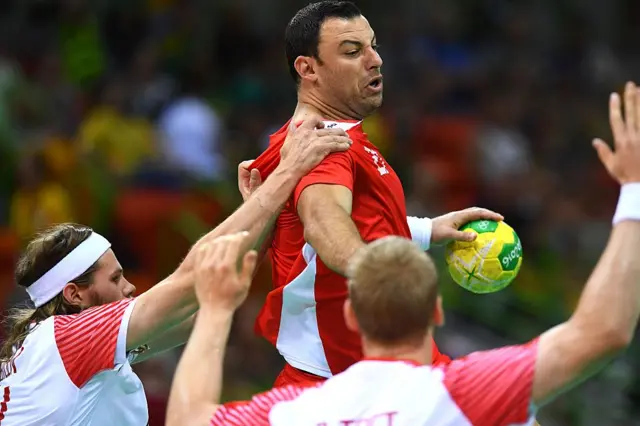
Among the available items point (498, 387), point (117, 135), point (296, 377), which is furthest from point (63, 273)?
point (117, 135)

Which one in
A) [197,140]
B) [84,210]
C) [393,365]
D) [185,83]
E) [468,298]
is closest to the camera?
[393,365]

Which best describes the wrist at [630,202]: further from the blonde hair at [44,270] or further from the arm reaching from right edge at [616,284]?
the blonde hair at [44,270]

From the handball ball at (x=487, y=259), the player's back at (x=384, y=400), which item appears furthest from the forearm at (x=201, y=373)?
the handball ball at (x=487, y=259)

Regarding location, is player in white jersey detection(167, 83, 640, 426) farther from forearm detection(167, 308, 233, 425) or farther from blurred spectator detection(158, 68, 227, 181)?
blurred spectator detection(158, 68, 227, 181)

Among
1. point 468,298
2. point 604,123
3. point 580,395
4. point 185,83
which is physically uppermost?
point 185,83

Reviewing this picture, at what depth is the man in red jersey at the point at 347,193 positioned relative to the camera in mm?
5336

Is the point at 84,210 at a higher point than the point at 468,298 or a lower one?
higher

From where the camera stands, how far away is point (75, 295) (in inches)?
218

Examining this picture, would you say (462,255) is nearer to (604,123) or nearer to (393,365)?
(393,365)

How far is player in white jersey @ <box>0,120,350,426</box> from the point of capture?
494cm

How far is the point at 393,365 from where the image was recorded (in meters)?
3.73

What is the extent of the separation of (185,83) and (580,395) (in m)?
5.70

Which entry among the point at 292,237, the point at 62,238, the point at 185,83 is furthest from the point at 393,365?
the point at 185,83

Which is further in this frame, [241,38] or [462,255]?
[241,38]
